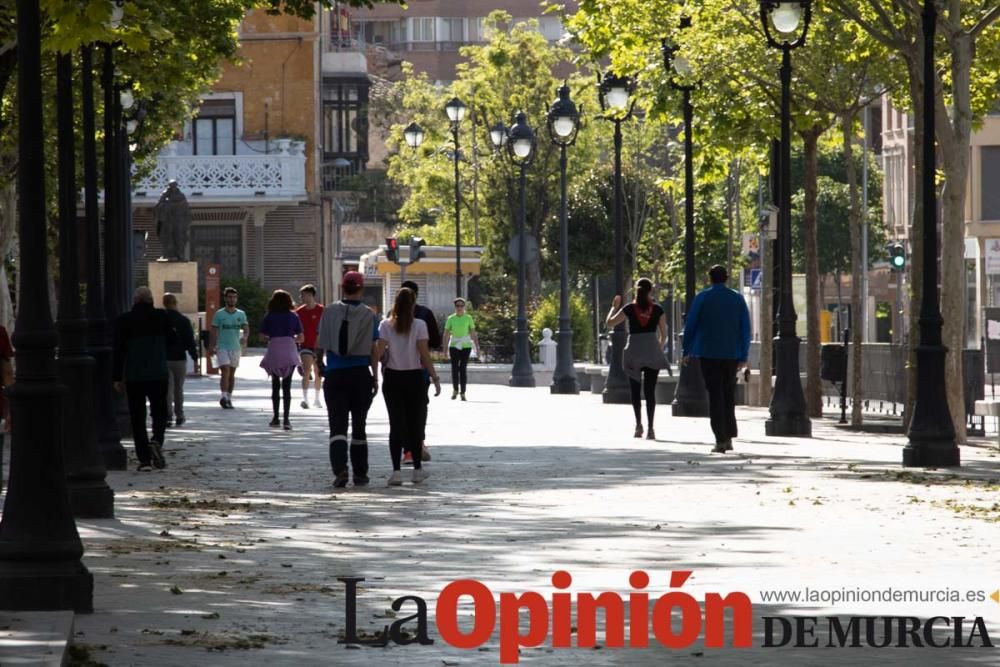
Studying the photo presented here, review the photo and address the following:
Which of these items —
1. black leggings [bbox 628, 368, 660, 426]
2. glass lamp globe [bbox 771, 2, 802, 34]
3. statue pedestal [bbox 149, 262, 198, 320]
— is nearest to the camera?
black leggings [bbox 628, 368, 660, 426]

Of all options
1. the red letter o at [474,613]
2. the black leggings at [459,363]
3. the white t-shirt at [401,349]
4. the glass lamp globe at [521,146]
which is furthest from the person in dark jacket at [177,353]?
the glass lamp globe at [521,146]

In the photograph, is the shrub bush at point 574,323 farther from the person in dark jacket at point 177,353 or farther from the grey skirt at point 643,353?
the grey skirt at point 643,353

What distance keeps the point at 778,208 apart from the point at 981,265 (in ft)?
154

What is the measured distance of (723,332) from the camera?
2300 centimetres

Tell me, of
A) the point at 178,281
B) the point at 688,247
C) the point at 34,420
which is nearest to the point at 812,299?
the point at 688,247

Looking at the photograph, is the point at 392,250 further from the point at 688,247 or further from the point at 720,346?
the point at 720,346

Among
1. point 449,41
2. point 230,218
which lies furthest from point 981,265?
point 449,41

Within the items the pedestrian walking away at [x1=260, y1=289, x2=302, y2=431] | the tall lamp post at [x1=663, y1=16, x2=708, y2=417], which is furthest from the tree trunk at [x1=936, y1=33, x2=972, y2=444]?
the pedestrian walking away at [x1=260, y1=289, x2=302, y2=431]

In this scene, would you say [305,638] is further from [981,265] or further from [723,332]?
[981,265]

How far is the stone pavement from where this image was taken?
9648 mm

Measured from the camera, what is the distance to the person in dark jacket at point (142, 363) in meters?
21.6

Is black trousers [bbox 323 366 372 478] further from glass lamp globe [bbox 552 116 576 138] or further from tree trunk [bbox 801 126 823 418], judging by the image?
glass lamp globe [bbox 552 116 576 138]

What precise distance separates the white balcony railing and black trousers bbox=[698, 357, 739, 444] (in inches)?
2115

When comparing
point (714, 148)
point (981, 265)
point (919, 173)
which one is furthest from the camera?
point (981, 265)
